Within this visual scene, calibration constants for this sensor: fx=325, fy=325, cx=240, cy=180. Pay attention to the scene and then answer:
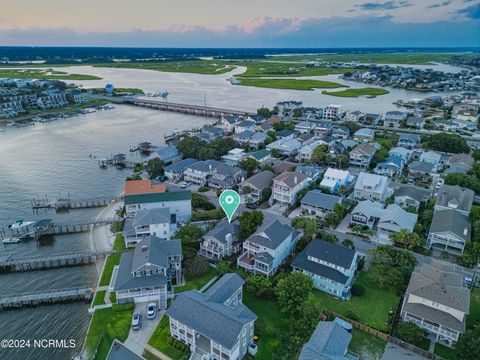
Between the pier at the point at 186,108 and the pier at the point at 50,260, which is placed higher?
the pier at the point at 186,108

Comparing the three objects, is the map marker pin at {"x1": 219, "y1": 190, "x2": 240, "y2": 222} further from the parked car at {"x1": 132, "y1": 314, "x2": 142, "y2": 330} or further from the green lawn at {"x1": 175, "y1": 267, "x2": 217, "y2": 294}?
the parked car at {"x1": 132, "y1": 314, "x2": 142, "y2": 330}

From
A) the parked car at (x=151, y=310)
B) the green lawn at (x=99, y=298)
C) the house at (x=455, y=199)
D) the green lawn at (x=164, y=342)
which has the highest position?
the house at (x=455, y=199)

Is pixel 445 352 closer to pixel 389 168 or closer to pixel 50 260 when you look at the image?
pixel 389 168

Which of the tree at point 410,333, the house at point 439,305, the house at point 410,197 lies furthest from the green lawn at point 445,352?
the house at point 410,197

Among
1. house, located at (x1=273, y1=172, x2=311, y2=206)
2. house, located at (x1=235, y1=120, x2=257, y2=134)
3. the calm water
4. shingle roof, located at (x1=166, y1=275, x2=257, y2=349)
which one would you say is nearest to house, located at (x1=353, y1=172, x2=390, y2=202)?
house, located at (x1=273, y1=172, x2=311, y2=206)

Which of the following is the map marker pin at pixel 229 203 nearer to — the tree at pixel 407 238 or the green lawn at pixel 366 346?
the green lawn at pixel 366 346

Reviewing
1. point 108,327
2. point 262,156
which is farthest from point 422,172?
point 108,327
